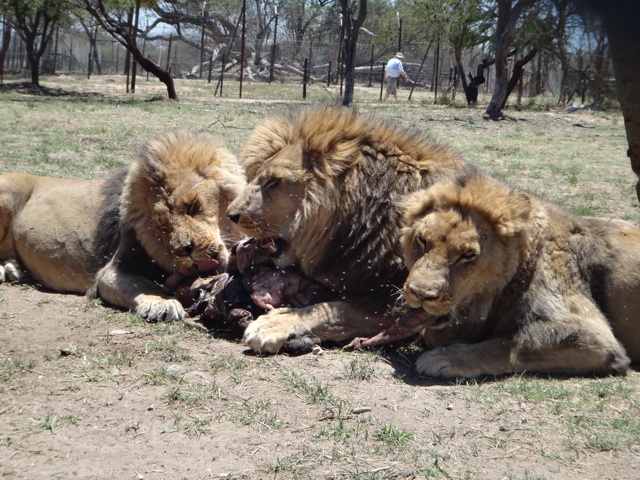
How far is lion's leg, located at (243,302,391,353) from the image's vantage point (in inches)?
174

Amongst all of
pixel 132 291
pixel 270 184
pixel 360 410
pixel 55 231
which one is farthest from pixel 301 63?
pixel 360 410

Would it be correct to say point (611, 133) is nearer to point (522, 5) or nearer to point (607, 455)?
point (607, 455)

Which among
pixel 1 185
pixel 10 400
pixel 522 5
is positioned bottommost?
pixel 10 400

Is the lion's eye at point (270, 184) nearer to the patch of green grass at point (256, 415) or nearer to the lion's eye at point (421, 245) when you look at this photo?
the lion's eye at point (421, 245)

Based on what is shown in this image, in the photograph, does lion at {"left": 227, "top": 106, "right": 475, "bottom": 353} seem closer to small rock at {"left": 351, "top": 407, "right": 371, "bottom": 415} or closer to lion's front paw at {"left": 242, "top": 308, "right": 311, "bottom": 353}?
lion's front paw at {"left": 242, "top": 308, "right": 311, "bottom": 353}

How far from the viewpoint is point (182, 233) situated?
5.06 meters

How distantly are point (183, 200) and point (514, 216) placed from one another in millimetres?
2016

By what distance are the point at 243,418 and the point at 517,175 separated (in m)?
7.29

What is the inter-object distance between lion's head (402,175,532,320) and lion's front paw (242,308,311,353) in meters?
0.70

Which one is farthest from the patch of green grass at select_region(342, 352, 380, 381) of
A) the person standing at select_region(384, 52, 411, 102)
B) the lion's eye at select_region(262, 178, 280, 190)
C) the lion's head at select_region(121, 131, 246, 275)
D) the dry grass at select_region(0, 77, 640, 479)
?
the person standing at select_region(384, 52, 411, 102)

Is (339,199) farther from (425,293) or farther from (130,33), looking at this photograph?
(130,33)

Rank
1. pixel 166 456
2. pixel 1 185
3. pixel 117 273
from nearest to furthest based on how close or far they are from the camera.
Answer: pixel 166 456
pixel 117 273
pixel 1 185

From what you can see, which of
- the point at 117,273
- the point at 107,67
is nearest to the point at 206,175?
the point at 117,273

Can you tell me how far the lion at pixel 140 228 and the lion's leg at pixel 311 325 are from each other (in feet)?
2.39
